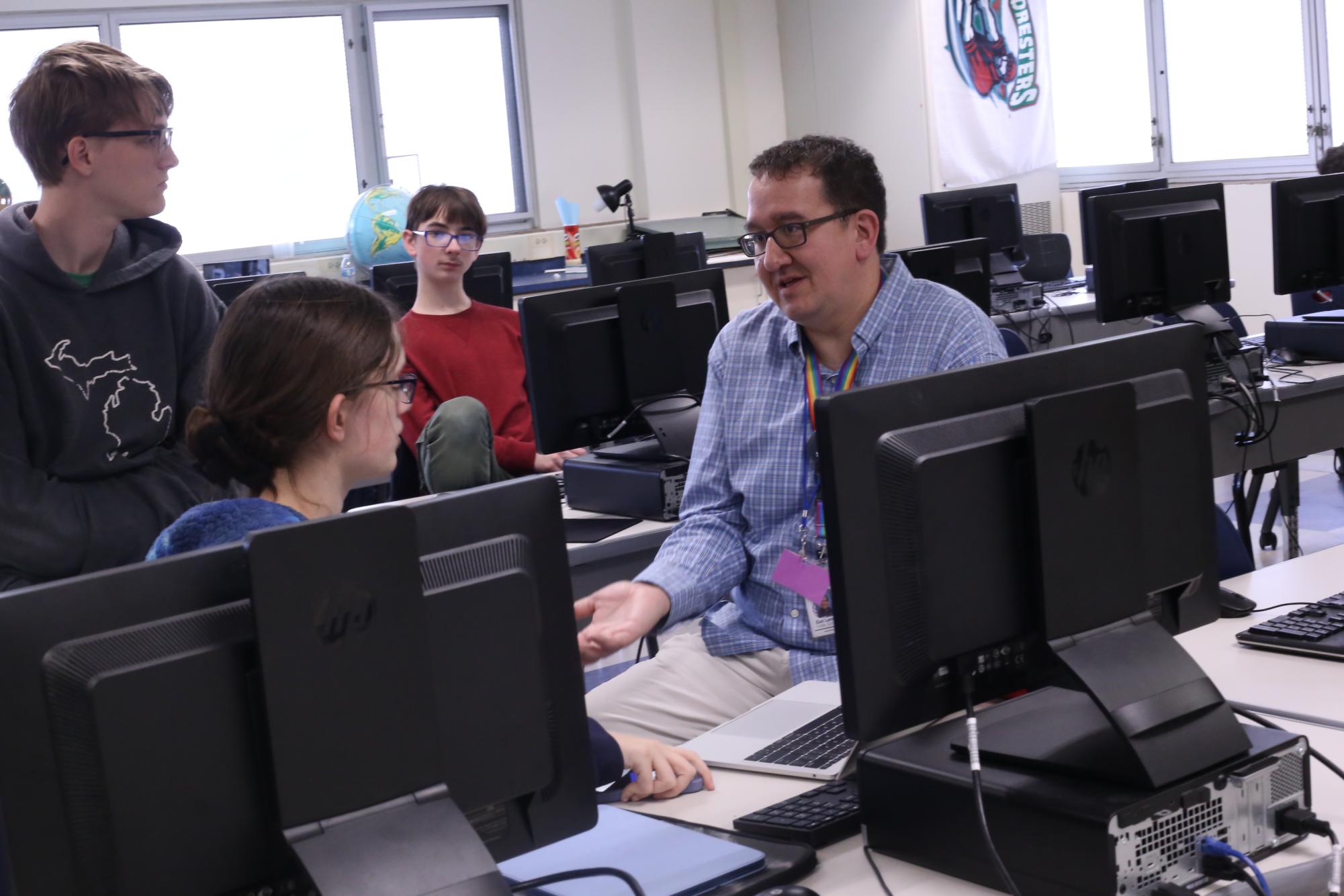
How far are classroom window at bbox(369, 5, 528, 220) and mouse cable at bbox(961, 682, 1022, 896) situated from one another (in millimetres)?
6591

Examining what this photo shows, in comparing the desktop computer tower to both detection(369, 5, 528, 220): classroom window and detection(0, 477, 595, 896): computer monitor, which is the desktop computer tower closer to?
detection(0, 477, 595, 896): computer monitor

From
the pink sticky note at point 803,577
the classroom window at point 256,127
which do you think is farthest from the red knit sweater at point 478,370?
the classroom window at point 256,127

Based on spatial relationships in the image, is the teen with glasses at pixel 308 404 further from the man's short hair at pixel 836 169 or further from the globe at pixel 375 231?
the globe at pixel 375 231

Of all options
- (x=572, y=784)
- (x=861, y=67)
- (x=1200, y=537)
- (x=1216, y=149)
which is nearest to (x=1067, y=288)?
(x=1216, y=149)

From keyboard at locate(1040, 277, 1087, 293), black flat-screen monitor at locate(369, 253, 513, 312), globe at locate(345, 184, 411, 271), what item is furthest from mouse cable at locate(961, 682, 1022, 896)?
globe at locate(345, 184, 411, 271)

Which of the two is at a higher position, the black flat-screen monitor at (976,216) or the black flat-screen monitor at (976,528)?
the black flat-screen monitor at (976,216)

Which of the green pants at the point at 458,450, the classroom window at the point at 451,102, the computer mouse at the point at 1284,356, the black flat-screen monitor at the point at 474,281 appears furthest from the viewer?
the classroom window at the point at 451,102

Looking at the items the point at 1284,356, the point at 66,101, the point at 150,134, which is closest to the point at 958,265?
the point at 1284,356

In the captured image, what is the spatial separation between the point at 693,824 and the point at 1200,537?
0.57 metres

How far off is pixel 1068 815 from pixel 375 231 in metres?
6.07

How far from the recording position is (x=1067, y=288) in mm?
6090

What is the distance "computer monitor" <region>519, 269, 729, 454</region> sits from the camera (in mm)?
2941

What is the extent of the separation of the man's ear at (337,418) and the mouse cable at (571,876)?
1.59 ft

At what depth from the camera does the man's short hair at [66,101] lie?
76.4 inches
